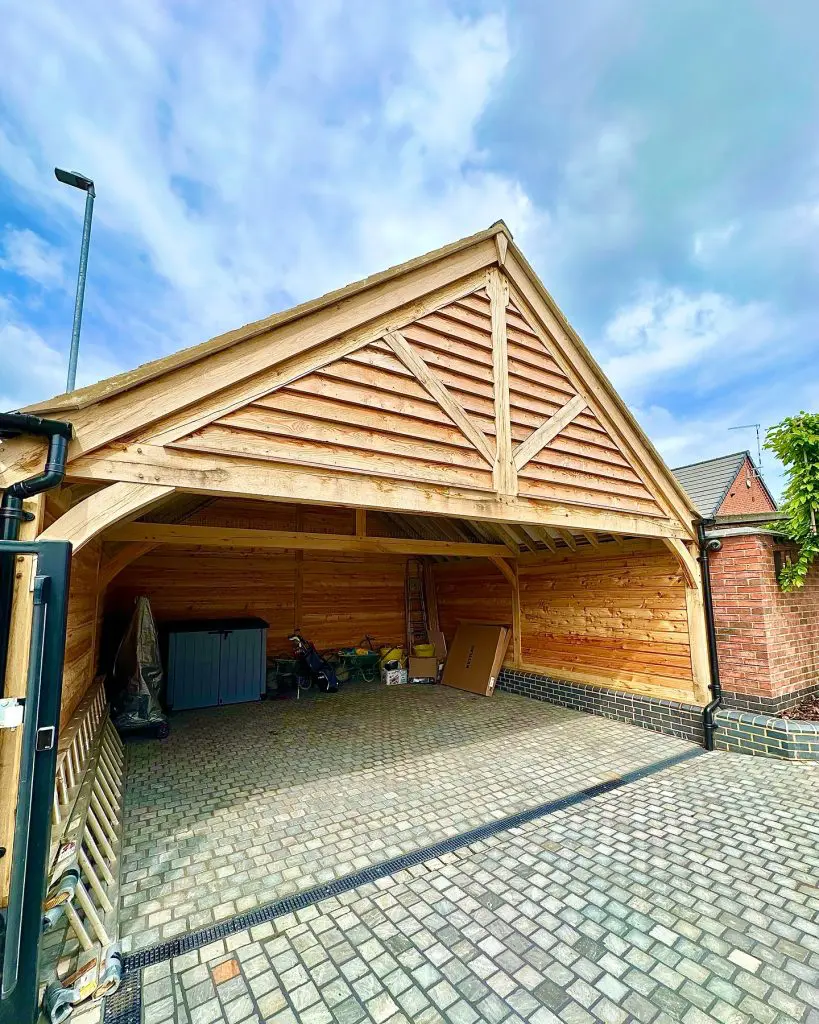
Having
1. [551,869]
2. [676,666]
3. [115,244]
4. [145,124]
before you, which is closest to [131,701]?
[551,869]

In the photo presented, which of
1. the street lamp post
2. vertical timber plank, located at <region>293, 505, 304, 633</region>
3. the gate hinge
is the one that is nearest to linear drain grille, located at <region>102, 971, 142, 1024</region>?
the gate hinge

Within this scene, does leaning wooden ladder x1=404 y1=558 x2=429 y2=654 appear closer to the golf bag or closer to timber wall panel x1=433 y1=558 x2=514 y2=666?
timber wall panel x1=433 y1=558 x2=514 y2=666

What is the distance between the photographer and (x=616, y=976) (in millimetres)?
2029

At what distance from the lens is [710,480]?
7.79 meters

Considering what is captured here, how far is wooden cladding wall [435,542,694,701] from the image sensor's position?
5730 millimetres

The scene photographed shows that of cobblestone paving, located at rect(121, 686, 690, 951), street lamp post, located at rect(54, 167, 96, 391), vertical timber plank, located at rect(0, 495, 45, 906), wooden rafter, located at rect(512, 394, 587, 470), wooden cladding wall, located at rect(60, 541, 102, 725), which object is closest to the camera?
vertical timber plank, located at rect(0, 495, 45, 906)

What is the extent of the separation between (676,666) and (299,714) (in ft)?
17.4

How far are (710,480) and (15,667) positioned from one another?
30.8 ft

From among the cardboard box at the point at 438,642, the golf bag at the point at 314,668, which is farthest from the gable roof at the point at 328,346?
the golf bag at the point at 314,668

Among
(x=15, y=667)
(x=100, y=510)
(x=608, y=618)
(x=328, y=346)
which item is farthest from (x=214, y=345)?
(x=608, y=618)

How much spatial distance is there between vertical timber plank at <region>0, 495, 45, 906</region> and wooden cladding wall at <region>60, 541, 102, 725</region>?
1.23m

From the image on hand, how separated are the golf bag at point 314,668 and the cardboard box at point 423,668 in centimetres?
156

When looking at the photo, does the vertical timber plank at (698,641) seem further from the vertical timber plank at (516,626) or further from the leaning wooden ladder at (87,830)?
the leaning wooden ladder at (87,830)

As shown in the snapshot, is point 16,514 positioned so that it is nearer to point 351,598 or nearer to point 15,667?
point 15,667
